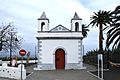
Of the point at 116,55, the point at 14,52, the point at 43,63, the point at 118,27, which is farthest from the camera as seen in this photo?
the point at 14,52

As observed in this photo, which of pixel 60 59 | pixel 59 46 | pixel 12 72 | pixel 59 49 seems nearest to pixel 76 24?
pixel 59 46

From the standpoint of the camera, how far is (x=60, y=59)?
3516 centimetres

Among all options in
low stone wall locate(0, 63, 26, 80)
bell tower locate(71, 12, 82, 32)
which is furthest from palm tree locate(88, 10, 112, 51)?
low stone wall locate(0, 63, 26, 80)

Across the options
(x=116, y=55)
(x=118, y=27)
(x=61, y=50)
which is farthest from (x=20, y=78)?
(x=116, y=55)

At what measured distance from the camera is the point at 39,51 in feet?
115

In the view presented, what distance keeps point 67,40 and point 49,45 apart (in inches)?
101

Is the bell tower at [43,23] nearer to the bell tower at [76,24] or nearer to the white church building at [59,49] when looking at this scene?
the white church building at [59,49]

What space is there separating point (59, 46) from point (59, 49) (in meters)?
0.42

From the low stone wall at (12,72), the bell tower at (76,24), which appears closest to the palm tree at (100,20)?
the bell tower at (76,24)

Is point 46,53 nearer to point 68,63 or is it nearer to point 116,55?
point 68,63

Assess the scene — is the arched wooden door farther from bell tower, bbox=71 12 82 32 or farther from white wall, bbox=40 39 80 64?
bell tower, bbox=71 12 82 32

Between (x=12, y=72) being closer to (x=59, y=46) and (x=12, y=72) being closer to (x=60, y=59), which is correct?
(x=60, y=59)

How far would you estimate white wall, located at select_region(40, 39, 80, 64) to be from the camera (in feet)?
114

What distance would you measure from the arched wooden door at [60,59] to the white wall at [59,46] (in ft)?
1.86
